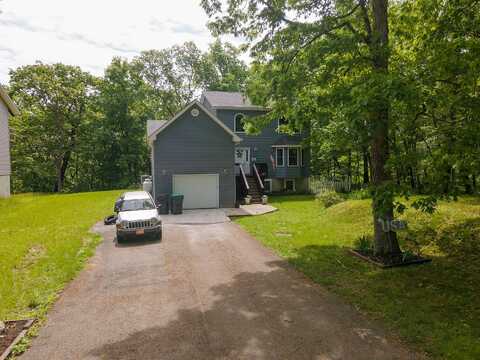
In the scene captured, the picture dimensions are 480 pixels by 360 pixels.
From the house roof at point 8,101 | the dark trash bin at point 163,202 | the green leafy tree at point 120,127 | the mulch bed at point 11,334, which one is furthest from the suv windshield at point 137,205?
the green leafy tree at point 120,127

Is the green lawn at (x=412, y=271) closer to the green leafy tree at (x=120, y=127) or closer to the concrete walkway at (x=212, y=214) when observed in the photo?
the concrete walkway at (x=212, y=214)

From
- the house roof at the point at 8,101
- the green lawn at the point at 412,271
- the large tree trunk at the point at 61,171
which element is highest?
the house roof at the point at 8,101

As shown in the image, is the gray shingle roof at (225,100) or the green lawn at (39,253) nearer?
the green lawn at (39,253)

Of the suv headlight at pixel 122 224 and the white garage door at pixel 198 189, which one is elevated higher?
the white garage door at pixel 198 189

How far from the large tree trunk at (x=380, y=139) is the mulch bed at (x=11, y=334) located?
7.87 meters

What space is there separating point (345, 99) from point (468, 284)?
5.56 m

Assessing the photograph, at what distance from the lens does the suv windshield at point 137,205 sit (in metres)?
13.7

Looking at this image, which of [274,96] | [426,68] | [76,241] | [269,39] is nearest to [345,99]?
[426,68]

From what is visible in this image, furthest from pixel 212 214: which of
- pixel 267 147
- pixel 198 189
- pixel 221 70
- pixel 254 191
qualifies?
pixel 221 70

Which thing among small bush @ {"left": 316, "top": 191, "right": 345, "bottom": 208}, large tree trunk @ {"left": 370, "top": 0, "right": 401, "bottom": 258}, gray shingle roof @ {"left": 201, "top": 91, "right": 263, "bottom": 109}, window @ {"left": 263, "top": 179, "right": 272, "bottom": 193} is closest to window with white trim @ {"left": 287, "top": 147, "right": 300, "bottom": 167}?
window @ {"left": 263, "top": 179, "right": 272, "bottom": 193}

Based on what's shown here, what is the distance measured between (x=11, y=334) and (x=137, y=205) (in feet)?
26.4

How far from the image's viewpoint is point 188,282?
8.63m

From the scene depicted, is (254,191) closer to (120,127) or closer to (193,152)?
(193,152)

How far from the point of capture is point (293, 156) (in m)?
28.7
